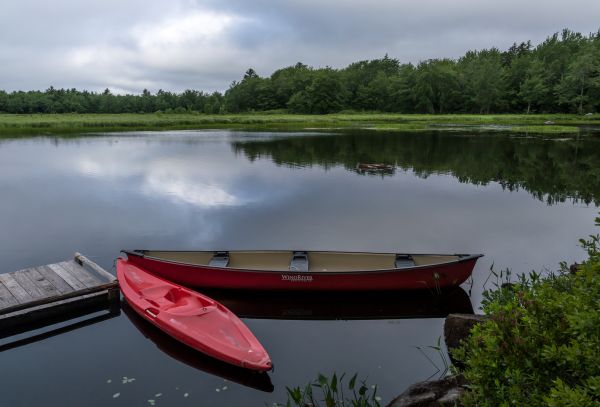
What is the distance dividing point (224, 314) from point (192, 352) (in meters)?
1.21

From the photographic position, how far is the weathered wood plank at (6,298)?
1171cm

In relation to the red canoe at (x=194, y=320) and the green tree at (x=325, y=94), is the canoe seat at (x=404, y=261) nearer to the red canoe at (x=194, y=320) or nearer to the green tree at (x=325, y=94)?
the red canoe at (x=194, y=320)

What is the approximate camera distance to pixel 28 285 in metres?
13.0

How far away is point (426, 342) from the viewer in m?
11.8

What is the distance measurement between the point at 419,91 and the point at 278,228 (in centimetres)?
11023

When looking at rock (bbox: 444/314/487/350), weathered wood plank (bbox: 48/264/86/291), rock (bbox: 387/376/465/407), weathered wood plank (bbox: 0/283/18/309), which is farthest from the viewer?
weathered wood plank (bbox: 48/264/86/291)

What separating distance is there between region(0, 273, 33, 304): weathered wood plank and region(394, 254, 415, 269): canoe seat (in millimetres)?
10838

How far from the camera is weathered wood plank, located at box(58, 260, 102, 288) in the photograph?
13.3 metres

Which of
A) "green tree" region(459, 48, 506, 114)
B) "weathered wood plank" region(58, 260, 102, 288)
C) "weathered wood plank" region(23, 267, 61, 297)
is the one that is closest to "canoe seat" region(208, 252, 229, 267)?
"weathered wood plank" region(58, 260, 102, 288)

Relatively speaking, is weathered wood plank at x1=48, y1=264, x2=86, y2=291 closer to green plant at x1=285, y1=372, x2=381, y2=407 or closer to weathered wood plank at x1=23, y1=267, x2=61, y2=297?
weathered wood plank at x1=23, y1=267, x2=61, y2=297

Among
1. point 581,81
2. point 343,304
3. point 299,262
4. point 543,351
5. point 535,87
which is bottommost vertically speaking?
point 343,304

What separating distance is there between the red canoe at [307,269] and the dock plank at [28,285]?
2831mm

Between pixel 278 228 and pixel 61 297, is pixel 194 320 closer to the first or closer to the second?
pixel 61 297

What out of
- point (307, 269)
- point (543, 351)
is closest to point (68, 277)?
point (307, 269)
